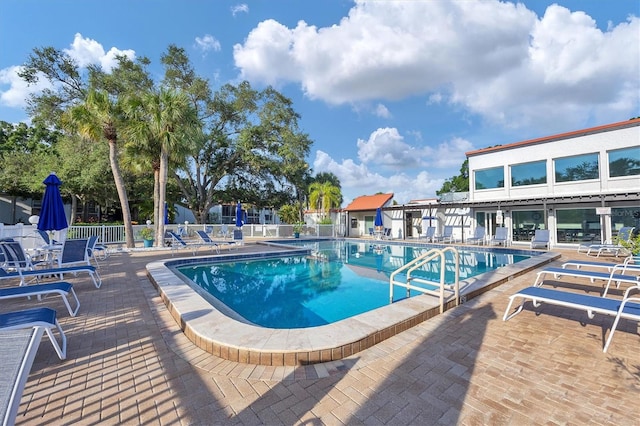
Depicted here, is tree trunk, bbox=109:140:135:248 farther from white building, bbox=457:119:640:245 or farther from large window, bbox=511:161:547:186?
large window, bbox=511:161:547:186

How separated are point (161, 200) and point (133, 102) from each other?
466cm

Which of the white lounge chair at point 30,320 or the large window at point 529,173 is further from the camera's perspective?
the large window at point 529,173

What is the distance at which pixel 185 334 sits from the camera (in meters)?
3.48

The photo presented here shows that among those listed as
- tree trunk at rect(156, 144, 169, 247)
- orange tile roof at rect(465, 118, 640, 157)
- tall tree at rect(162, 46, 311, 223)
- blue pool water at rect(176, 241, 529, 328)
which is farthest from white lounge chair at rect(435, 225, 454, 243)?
tree trunk at rect(156, 144, 169, 247)

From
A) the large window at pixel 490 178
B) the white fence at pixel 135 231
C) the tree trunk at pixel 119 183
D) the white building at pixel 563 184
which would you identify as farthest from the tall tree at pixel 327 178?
the tree trunk at pixel 119 183

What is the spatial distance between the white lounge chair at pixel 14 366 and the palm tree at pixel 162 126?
40.9 ft

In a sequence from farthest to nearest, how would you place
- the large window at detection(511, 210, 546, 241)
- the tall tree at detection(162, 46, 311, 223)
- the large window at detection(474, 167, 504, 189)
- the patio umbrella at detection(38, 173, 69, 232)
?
the tall tree at detection(162, 46, 311, 223) < the large window at detection(474, 167, 504, 189) < the large window at detection(511, 210, 546, 241) < the patio umbrella at detection(38, 173, 69, 232)

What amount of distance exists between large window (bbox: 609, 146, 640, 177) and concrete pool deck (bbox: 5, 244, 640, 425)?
15164 mm

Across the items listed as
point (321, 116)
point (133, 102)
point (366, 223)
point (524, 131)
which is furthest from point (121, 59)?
point (524, 131)

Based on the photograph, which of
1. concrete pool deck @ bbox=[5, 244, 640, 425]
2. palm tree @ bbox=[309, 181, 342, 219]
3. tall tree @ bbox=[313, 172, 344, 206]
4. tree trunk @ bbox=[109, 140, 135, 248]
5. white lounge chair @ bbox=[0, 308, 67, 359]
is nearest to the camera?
concrete pool deck @ bbox=[5, 244, 640, 425]

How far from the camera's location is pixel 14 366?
1672 millimetres

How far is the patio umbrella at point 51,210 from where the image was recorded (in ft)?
22.3

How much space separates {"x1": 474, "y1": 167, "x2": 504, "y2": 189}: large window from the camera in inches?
682

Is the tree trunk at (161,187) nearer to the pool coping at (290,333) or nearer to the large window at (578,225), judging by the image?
the pool coping at (290,333)
